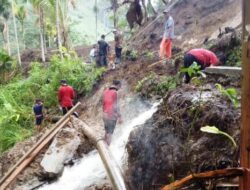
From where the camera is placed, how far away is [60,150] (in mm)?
8766

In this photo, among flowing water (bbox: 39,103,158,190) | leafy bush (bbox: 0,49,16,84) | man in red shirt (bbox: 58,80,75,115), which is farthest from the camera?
leafy bush (bbox: 0,49,16,84)

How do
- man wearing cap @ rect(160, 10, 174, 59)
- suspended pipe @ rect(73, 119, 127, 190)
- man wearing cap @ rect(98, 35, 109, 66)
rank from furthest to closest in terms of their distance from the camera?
man wearing cap @ rect(98, 35, 109, 66)
man wearing cap @ rect(160, 10, 174, 59)
suspended pipe @ rect(73, 119, 127, 190)

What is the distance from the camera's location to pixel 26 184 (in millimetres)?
8148

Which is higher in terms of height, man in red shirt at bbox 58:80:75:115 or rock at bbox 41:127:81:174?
man in red shirt at bbox 58:80:75:115

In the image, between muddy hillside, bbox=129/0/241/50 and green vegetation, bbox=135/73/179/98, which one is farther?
muddy hillside, bbox=129/0/241/50

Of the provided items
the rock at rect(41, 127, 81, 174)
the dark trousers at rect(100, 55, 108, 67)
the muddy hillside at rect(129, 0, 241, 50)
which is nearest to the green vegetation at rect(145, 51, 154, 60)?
the muddy hillside at rect(129, 0, 241, 50)

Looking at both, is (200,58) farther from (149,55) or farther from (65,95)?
(149,55)

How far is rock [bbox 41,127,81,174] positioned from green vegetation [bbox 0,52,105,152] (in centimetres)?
413

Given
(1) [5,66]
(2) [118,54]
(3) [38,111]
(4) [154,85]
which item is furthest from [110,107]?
(1) [5,66]

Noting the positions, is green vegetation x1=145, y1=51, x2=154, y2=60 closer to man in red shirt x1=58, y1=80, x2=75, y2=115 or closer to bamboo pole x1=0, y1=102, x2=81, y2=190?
man in red shirt x1=58, y1=80, x2=75, y2=115

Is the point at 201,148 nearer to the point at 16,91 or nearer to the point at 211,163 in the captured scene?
the point at 211,163

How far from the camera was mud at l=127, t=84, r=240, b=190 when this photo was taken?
4.39 m

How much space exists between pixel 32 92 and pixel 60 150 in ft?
30.2

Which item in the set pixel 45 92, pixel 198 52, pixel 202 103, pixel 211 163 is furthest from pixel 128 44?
pixel 211 163
